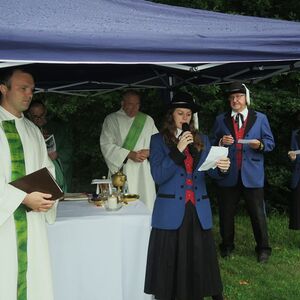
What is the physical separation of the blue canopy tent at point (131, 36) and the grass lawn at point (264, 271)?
2.49m

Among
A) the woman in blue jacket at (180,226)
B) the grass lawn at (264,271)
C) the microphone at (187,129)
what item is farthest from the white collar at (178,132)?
the grass lawn at (264,271)

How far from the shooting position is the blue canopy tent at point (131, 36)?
2.62 m

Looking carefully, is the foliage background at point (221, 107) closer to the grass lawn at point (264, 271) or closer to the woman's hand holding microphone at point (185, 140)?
the grass lawn at point (264, 271)

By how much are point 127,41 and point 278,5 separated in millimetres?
7463

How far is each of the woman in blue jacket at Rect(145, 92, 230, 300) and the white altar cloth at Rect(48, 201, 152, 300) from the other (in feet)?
0.37

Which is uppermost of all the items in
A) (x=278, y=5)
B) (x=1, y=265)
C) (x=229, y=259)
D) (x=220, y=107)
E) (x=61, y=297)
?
(x=278, y=5)

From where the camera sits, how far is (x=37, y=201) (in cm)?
298

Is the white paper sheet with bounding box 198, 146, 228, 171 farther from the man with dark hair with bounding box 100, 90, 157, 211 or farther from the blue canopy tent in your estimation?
the man with dark hair with bounding box 100, 90, 157, 211

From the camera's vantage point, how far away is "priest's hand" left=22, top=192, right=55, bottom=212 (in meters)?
2.98

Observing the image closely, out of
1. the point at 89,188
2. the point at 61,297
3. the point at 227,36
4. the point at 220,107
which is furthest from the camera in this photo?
the point at 89,188

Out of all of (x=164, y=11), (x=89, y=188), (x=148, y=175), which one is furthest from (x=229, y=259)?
(x=89, y=188)

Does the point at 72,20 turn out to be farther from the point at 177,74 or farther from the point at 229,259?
the point at 229,259

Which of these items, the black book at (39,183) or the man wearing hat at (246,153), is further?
the man wearing hat at (246,153)

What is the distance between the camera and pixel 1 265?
296cm
